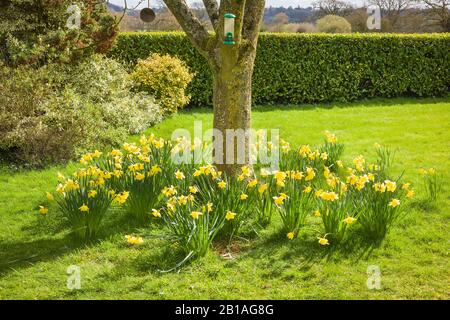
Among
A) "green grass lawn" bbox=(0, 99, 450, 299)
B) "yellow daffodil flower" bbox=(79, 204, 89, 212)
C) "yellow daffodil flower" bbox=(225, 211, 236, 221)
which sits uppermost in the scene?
"yellow daffodil flower" bbox=(79, 204, 89, 212)

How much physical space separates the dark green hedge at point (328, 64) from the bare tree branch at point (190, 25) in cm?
658

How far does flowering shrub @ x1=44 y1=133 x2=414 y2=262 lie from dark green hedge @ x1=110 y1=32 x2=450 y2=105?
6.99 metres

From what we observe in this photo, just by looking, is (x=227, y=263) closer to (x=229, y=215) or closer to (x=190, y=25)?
(x=229, y=215)

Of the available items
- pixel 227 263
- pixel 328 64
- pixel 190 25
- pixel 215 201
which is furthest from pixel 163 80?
pixel 227 263

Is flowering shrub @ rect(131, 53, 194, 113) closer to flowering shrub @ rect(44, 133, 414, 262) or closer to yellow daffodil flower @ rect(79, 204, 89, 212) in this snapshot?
flowering shrub @ rect(44, 133, 414, 262)

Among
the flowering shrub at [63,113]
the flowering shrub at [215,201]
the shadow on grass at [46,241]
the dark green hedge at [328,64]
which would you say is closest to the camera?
the flowering shrub at [215,201]

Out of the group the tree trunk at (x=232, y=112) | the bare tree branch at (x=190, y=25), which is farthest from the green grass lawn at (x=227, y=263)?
the bare tree branch at (x=190, y=25)

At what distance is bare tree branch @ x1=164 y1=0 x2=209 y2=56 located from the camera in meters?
5.35

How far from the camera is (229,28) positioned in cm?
475

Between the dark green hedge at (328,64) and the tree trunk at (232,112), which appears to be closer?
the tree trunk at (232,112)

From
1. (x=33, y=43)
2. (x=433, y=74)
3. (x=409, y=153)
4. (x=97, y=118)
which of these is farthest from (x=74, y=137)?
(x=433, y=74)

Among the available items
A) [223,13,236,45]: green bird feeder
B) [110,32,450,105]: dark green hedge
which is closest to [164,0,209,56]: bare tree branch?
[223,13,236,45]: green bird feeder

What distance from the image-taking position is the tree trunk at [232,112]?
530 centimetres

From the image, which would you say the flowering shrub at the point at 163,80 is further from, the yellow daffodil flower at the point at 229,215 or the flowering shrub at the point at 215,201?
the yellow daffodil flower at the point at 229,215
